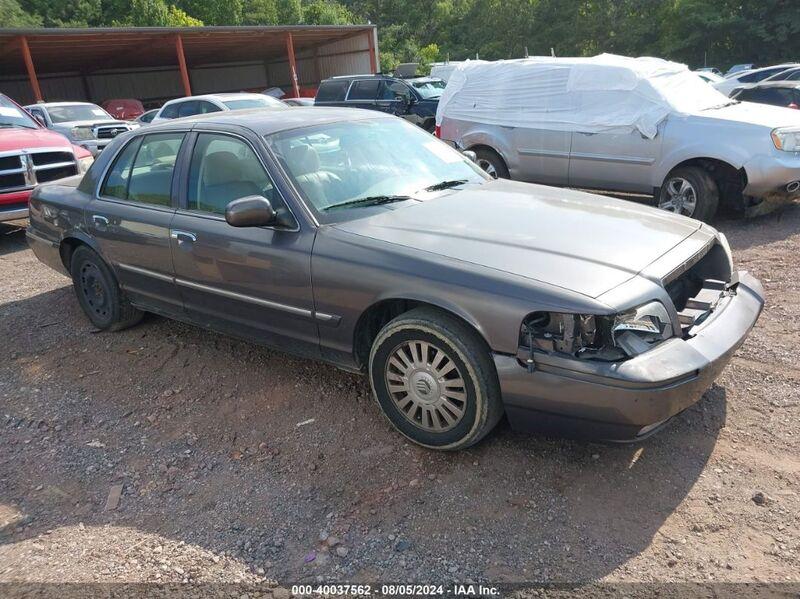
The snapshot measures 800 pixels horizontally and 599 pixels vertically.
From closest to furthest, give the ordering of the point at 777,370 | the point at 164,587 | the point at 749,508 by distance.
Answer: the point at 164,587
the point at 749,508
the point at 777,370

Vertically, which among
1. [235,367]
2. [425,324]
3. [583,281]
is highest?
[583,281]

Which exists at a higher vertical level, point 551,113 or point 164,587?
point 551,113

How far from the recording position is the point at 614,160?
7215mm

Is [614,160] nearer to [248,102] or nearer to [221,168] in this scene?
[221,168]

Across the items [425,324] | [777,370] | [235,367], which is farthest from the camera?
[235,367]

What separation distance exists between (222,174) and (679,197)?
5.13m

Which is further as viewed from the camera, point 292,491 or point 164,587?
point 292,491

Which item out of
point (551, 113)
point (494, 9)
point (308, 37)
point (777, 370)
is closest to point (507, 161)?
point (551, 113)

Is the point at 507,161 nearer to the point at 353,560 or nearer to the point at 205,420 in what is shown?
the point at 205,420

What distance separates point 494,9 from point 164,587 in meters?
55.0

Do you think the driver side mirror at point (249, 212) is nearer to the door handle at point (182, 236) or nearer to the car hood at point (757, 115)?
the door handle at point (182, 236)

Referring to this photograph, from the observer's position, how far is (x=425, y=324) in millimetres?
2914

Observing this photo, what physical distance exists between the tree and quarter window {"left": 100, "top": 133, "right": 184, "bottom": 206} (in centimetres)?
3874

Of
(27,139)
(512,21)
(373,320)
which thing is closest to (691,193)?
(373,320)
